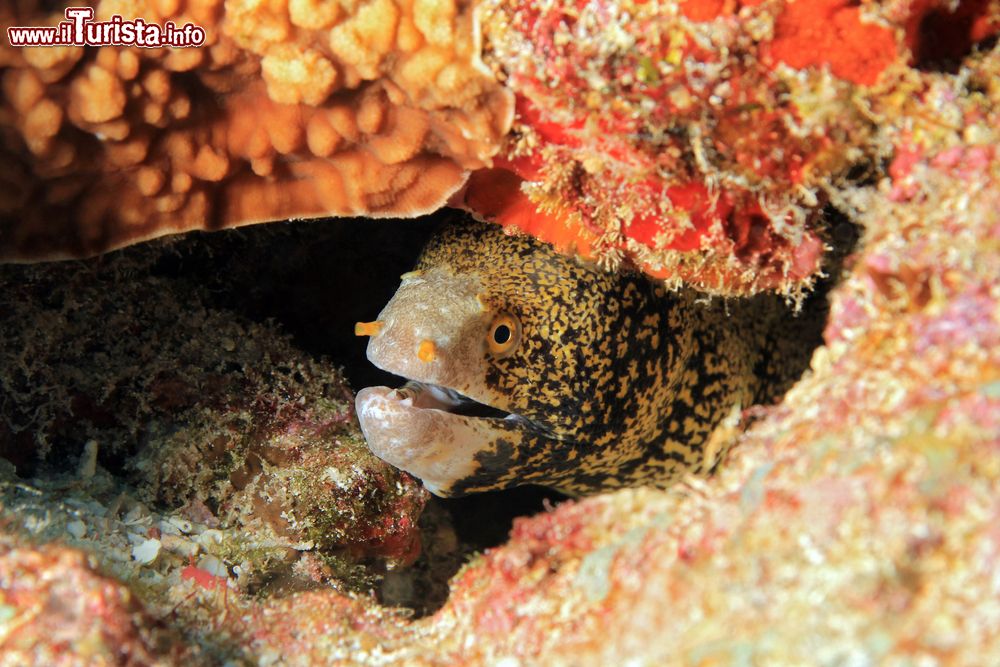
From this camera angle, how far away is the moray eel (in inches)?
109

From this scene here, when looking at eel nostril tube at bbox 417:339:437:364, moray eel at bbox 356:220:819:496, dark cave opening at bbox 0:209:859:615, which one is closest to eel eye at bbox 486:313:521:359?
moray eel at bbox 356:220:819:496

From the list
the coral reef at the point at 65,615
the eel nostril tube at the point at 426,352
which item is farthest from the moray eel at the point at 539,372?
the coral reef at the point at 65,615

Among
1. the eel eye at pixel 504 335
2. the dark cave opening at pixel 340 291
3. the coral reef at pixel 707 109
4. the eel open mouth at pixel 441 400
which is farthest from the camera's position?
the dark cave opening at pixel 340 291

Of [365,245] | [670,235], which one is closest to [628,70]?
[670,235]

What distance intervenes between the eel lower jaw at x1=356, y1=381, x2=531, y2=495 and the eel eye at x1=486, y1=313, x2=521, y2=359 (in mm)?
326

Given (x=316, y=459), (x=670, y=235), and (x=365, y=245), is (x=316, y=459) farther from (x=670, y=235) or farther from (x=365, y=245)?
(x=670, y=235)

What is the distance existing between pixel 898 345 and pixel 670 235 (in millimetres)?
936

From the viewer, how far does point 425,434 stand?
2.74 metres

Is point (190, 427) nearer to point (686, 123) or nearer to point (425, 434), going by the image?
point (425, 434)

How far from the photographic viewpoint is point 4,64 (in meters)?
2.10

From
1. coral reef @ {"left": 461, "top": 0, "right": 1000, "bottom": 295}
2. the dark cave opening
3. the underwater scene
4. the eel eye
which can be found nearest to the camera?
the underwater scene

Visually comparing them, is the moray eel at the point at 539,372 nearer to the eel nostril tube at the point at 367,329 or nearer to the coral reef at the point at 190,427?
the eel nostril tube at the point at 367,329

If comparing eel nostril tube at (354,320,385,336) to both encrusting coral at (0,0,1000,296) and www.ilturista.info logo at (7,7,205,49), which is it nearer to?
encrusting coral at (0,0,1000,296)

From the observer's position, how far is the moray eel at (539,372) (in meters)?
2.78
